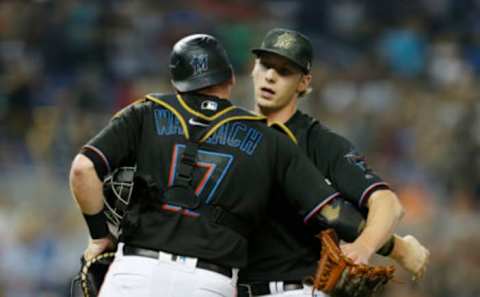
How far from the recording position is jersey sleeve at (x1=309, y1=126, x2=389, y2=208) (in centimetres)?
543

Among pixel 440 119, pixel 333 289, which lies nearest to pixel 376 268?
pixel 333 289

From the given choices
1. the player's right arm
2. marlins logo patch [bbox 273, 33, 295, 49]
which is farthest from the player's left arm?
the player's right arm

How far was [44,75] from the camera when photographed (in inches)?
523

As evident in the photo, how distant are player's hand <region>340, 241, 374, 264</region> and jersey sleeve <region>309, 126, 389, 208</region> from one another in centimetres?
31

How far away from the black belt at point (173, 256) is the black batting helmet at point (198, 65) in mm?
730

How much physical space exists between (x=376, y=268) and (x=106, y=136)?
49.7 inches

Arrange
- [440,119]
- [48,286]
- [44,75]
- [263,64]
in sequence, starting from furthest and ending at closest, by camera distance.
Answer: [44,75] < [440,119] < [48,286] < [263,64]

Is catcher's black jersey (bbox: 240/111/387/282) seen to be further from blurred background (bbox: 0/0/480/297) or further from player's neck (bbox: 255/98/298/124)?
blurred background (bbox: 0/0/480/297)

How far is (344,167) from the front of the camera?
552 cm

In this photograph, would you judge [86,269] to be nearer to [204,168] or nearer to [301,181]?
[204,168]

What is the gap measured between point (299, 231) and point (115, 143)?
1012mm

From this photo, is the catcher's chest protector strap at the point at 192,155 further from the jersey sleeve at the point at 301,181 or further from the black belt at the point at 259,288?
the black belt at the point at 259,288

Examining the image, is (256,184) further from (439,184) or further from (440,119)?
(440,119)

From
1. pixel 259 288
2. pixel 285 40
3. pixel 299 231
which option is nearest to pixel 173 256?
pixel 259 288
